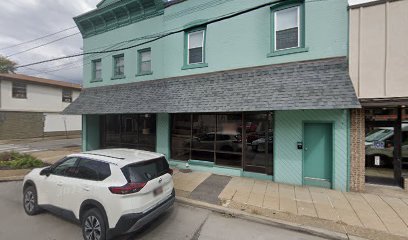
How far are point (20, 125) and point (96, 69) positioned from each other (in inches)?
635

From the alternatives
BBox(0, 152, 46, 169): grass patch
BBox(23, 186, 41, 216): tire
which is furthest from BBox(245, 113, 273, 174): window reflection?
BBox(0, 152, 46, 169): grass patch

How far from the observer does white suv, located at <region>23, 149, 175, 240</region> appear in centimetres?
405

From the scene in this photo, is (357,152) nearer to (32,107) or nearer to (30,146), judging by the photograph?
(30,146)

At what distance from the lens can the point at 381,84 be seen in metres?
6.70

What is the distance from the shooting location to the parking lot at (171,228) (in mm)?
4559

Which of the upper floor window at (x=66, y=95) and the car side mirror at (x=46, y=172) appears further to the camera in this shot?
the upper floor window at (x=66, y=95)

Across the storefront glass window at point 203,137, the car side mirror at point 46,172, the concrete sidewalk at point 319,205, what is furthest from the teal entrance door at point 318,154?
the car side mirror at point 46,172

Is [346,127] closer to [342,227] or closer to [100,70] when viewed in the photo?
[342,227]

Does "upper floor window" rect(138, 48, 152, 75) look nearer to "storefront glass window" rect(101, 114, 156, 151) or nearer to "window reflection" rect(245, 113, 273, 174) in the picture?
"storefront glass window" rect(101, 114, 156, 151)

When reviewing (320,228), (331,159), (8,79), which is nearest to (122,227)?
(320,228)

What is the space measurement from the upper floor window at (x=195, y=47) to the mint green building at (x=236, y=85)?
1.9 inches

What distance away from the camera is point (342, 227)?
4789mm

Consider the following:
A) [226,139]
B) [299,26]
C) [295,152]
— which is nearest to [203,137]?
[226,139]

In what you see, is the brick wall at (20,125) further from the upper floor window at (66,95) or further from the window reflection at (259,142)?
the window reflection at (259,142)
